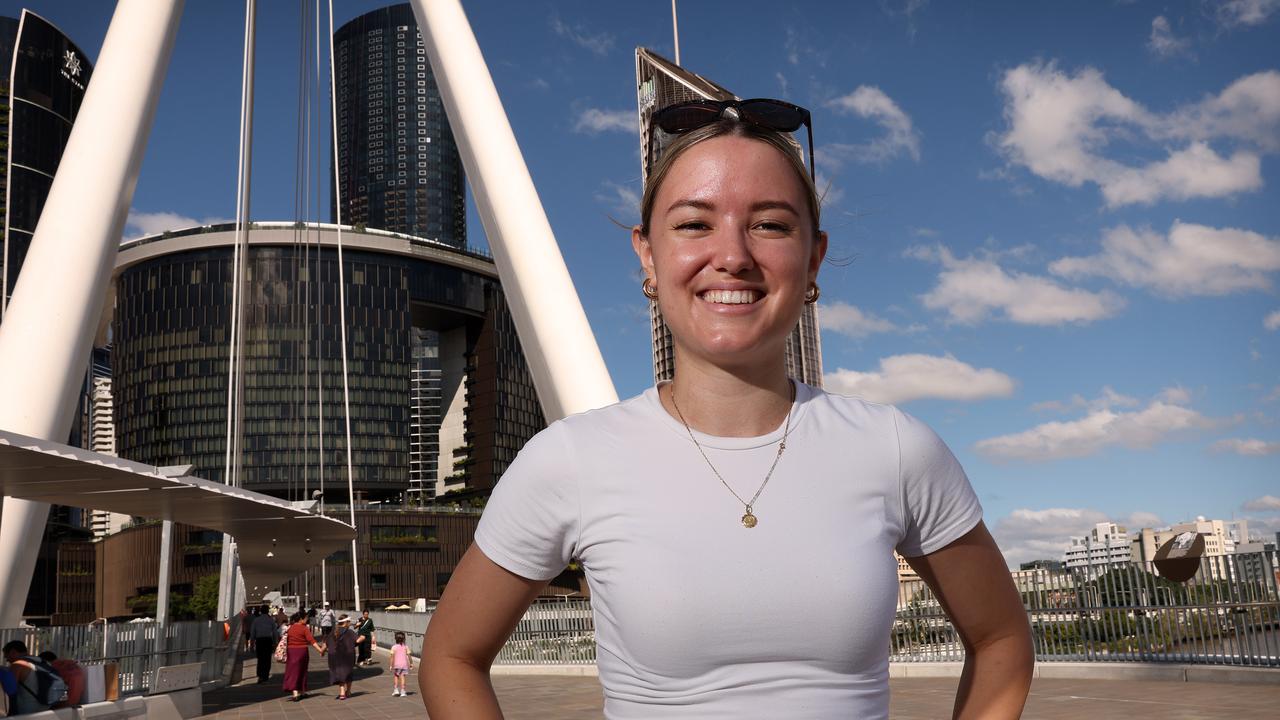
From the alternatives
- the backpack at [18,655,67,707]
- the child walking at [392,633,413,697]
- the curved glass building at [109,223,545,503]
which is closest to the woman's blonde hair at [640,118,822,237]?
the backpack at [18,655,67,707]

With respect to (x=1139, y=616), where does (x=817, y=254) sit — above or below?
above

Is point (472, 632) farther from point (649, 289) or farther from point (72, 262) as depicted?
→ point (72, 262)

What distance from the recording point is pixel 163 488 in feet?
41.5

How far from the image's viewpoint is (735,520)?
1.28 metres

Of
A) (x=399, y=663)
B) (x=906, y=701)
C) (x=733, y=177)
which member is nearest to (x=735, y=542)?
(x=733, y=177)

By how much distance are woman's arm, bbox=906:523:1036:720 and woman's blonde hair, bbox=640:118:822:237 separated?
477mm

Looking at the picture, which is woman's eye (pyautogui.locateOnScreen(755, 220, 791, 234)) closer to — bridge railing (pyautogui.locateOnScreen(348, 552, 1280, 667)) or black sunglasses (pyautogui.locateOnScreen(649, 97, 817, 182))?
black sunglasses (pyautogui.locateOnScreen(649, 97, 817, 182))

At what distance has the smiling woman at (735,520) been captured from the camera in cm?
124

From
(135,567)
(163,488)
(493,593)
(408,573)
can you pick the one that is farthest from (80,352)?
(135,567)

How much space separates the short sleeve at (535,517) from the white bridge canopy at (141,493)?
8918 millimetres

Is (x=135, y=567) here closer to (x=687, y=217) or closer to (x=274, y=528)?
(x=274, y=528)

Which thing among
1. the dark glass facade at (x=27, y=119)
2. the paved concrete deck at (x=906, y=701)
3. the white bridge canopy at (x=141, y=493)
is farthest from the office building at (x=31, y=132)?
the paved concrete deck at (x=906, y=701)

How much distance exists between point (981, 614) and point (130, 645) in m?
15.2

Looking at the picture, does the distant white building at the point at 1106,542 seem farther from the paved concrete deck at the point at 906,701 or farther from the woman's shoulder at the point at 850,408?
the woman's shoulder at the point at 850,408
